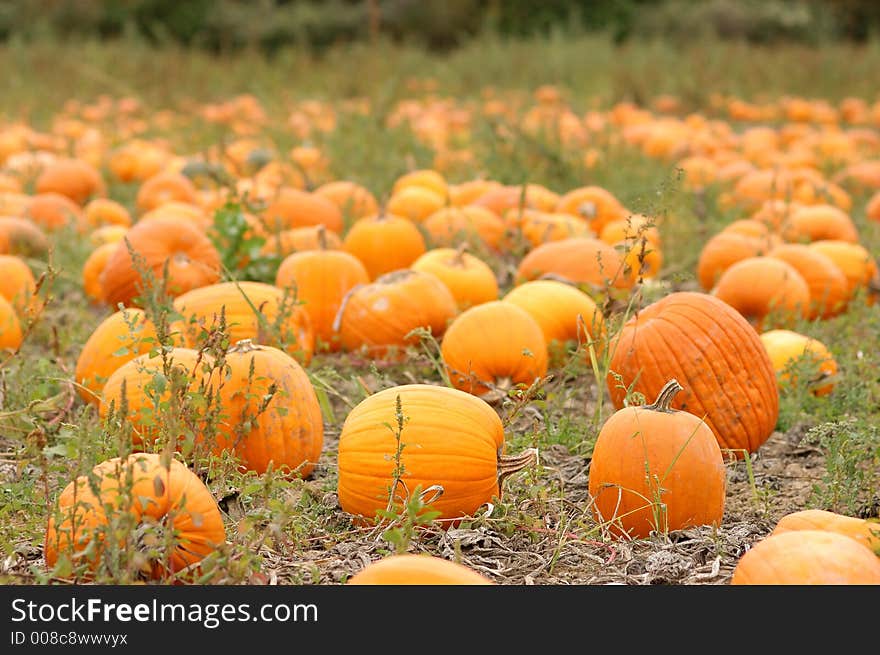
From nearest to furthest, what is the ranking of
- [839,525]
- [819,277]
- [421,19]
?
1. [839,525]
2. [819,277]
3. [421,19]

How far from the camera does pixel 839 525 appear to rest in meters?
2.35

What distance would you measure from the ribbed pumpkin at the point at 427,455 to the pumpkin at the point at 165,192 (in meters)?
4.33

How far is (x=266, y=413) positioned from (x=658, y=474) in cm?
106

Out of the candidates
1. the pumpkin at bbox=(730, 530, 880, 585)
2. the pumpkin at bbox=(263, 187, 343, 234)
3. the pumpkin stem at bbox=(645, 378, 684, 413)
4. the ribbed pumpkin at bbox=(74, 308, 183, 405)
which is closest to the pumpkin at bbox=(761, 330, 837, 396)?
the pumpkin stem at bbox=(645, 378, 684, 413)

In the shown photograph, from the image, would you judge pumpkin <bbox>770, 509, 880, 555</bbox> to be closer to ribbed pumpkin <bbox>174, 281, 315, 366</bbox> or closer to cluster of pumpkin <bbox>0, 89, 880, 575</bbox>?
cluster of pumpkin <bbox>0, 89, 880, 575</bbox>

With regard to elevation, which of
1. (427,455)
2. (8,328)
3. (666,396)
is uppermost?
(666,396)

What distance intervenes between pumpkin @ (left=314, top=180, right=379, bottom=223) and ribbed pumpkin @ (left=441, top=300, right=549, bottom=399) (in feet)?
8.75

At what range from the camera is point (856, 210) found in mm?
7555

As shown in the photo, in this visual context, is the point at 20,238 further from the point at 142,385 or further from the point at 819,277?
the point at 819,277

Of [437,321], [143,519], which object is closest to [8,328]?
[437,321]
